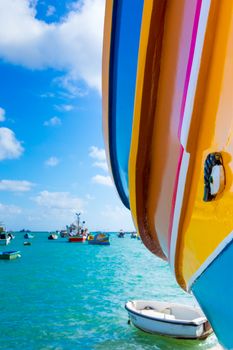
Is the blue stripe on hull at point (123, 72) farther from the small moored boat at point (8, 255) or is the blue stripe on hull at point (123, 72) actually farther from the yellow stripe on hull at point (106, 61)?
the small moored boat at point (8, 255)

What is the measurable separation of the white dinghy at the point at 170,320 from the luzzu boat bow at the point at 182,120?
939 centimetres

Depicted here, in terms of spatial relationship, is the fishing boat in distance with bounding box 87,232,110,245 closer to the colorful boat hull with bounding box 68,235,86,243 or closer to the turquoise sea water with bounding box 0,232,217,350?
the colorful boat hull with bounding box 68,235,86,243

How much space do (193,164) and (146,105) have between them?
0.47m

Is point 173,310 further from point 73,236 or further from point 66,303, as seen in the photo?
point 73,236

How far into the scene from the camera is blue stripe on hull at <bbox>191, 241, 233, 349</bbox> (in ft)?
4.16

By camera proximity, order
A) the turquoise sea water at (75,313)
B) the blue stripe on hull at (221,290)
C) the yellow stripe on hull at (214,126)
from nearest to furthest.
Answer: the yellow stripe on hull at (214,126) < the blue stripe on hull at (221,290) < the turquoise sea water at (75,313)

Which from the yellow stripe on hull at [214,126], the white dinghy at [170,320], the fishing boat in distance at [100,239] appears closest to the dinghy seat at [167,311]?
the white dinghy at [170,320]

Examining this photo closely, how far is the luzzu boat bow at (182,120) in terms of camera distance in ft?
3.85

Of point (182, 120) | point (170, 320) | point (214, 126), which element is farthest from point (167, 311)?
point (214, 126)

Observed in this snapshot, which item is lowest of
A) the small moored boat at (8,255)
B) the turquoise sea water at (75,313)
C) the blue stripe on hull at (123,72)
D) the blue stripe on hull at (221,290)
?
the turquoise sea water at (75,313)

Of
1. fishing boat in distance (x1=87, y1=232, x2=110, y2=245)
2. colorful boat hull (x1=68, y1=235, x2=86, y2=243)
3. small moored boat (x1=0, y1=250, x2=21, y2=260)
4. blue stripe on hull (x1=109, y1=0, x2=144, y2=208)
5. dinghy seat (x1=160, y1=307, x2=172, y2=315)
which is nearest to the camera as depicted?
blue stripe on hull (x1=109, y1=0, x2=144, y2=208)

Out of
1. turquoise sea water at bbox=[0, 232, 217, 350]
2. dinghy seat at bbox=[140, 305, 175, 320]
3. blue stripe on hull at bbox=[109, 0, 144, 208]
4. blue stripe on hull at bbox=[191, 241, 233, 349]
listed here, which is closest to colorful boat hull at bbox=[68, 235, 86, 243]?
turquoise sea water at bbox=[0, 232, 217, 350]

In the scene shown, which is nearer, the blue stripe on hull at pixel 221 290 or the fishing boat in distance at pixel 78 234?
the blue stripe on hull at pixel 221 290

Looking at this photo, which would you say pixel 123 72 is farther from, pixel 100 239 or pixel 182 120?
pixel 100 239
